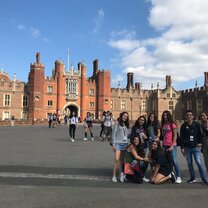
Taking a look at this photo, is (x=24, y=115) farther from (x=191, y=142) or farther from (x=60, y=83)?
(x=191, y=142)

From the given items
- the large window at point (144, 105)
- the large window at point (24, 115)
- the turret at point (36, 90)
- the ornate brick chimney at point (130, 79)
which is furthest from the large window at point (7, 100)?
the large window at point (144, 105)

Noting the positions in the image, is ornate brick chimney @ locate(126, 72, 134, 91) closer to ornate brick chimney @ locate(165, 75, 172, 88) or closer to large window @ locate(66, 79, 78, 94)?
ornate brick chimney @ locate(165, 75, 172, 88)

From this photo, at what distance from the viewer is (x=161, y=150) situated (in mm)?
7031

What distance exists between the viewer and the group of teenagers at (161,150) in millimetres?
6926

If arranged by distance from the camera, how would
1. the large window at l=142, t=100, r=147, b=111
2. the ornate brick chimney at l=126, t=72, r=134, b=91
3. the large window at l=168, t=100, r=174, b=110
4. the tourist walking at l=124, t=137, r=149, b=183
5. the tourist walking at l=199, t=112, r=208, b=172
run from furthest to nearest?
the large window at l=168, t=100, r=174, b=110 → the large window at l=142, t=100, r=147, b=111 → the ornate brick chimney at l=126, t=72, r=134, b=91 → the tourist walking at l=199, t=112, r=208, b=172 → the tourist walking at l=124, t=137, r=149, b=183

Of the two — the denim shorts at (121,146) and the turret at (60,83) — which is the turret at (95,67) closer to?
the turret at (60,83)

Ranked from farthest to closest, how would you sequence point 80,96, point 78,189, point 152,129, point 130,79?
point 130,79, point 80,96, point 152,129, point 78,189

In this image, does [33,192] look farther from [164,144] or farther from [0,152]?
[0,152]

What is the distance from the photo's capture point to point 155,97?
59.9 meters

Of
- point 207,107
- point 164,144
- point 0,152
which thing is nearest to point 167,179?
point 164,144

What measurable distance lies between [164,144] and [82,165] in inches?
111

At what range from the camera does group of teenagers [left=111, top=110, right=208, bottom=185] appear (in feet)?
22.7

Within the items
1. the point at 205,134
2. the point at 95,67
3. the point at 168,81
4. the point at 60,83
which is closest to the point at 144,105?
the point at 168,81

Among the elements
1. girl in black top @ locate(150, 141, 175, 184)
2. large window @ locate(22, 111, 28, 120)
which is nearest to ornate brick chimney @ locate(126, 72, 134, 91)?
large window @ locate(22, 111, 28, 120)
